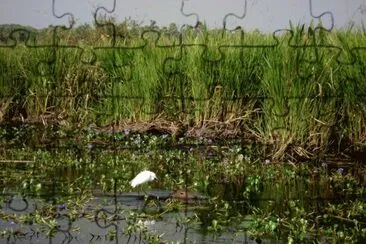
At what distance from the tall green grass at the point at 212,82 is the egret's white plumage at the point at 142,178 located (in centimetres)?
190

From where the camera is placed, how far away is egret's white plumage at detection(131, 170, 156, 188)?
6184 millimetres

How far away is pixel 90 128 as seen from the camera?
953 cm

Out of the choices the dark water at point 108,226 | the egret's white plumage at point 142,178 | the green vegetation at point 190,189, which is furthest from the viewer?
the egret's white plumage at point 142,178

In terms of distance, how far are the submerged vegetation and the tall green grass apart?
0.7 inches

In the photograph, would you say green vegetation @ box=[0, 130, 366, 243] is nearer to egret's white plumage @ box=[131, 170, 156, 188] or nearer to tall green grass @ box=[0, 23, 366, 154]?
egret's white plumage @ box=[131, 170, 156, 188]

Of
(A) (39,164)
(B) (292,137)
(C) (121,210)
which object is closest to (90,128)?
(A) (39,164)

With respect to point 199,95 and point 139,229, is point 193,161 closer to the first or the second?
point 199,95

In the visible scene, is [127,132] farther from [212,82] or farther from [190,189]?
[190,189]

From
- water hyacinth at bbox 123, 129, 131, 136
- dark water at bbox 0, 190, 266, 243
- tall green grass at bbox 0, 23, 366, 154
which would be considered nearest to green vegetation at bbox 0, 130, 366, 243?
dark water at bbox 0, 190, 266, 243

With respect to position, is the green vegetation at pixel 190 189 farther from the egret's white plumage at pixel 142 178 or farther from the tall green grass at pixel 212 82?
the tall green grass at pixel 212 82

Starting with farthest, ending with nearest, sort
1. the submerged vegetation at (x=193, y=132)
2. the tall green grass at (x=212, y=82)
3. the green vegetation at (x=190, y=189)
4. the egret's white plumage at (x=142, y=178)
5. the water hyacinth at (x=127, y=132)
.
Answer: the water hyacinth at (x=127, y=132) < the tall green grass at (x=212, y=82) < the egret's white plumage at (x=142, y=178) < the submerged vegetation at (x=193, y=132) < the green vegetation at (x=190, y=189)

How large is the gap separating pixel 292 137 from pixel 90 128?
2.99 meters

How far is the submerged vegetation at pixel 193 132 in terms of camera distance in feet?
17.0

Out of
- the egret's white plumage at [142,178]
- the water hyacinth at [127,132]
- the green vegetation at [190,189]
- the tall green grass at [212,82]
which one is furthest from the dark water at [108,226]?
the water hyacinth at [127,132]
